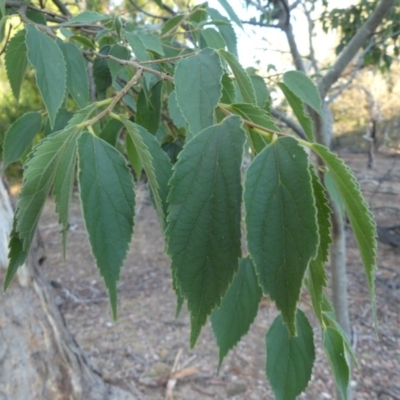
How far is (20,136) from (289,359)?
0.53 meters

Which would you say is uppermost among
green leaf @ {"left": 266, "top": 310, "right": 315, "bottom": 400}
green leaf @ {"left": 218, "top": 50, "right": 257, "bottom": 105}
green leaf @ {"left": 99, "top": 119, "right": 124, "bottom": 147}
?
green leaf @ {"left": 218, "top": 50, "right": 257, "bottom": 105}

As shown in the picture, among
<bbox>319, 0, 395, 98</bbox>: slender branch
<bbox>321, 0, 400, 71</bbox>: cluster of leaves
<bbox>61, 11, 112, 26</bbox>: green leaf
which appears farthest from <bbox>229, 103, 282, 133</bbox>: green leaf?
<bbox>321, 0, 400, 71</bbox>: cluster of leaves

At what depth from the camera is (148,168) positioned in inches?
13.2

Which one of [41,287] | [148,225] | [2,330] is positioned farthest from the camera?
[148,225]

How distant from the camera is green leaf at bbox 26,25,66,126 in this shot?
0.49 metres

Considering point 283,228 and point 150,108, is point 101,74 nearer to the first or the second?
point 150,108

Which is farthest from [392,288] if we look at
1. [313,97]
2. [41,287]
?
[313,97]

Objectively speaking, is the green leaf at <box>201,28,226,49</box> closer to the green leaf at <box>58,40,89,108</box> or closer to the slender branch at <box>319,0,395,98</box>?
the green leaf at <box>58,40,89,108</box>

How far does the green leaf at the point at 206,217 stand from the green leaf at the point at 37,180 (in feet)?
0.34

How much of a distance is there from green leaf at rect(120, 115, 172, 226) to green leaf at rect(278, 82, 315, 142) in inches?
9.4

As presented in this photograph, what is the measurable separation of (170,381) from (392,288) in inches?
65.6

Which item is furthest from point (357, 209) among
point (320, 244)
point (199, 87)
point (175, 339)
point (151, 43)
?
point (175, 339)

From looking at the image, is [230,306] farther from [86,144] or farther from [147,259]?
[147,259]

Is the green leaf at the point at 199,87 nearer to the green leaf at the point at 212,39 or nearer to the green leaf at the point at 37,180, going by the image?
the green leaf at the point at 37,180
